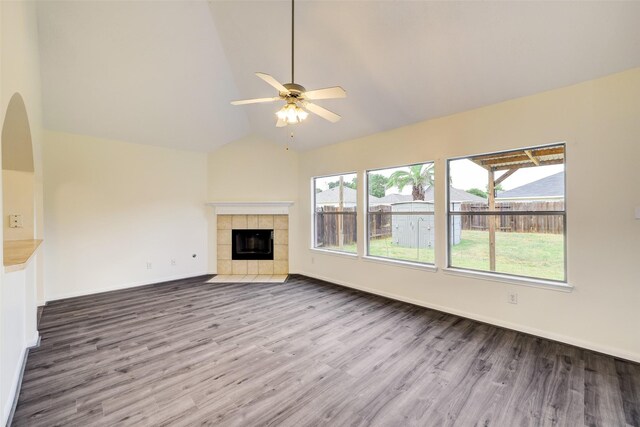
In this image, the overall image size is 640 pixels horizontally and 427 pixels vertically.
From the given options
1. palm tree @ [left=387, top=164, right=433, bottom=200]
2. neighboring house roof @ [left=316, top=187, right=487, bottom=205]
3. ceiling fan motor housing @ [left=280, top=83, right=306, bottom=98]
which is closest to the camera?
ceiling fan motor housing @ [left=280, top=83, right=306, bottom=98]

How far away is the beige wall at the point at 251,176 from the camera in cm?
576

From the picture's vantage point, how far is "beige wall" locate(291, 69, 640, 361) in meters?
2.46

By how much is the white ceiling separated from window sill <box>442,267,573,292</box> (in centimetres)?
206

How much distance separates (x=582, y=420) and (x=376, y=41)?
3.61m

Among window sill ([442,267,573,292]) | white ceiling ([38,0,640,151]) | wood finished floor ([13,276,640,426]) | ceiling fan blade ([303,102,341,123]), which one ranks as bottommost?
wood finished floor ([13,276,640,426])

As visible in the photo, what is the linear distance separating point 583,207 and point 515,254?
811 mm

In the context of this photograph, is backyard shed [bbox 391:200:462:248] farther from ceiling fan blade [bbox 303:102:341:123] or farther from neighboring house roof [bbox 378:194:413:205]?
ceiling fan blade [bbox 303:102:341:123]

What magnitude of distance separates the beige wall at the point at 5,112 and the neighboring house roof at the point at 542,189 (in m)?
4.51

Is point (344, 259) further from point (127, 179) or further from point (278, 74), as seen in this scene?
point (127, 179)

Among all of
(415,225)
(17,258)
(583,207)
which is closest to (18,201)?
(17,258)

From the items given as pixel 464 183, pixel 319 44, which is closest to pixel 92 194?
pixel 319 44

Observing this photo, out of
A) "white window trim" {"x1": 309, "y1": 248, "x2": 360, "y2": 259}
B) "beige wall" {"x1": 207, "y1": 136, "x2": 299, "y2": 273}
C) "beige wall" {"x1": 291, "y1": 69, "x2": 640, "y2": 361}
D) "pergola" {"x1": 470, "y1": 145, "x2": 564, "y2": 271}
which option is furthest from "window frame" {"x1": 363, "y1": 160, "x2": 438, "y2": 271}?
"beige wall" {"x1": 207, "y1": 136, "x2": 299, "y2": 273}

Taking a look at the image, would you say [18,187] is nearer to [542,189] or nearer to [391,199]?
[391,199]

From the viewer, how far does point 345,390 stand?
6.83 feet
